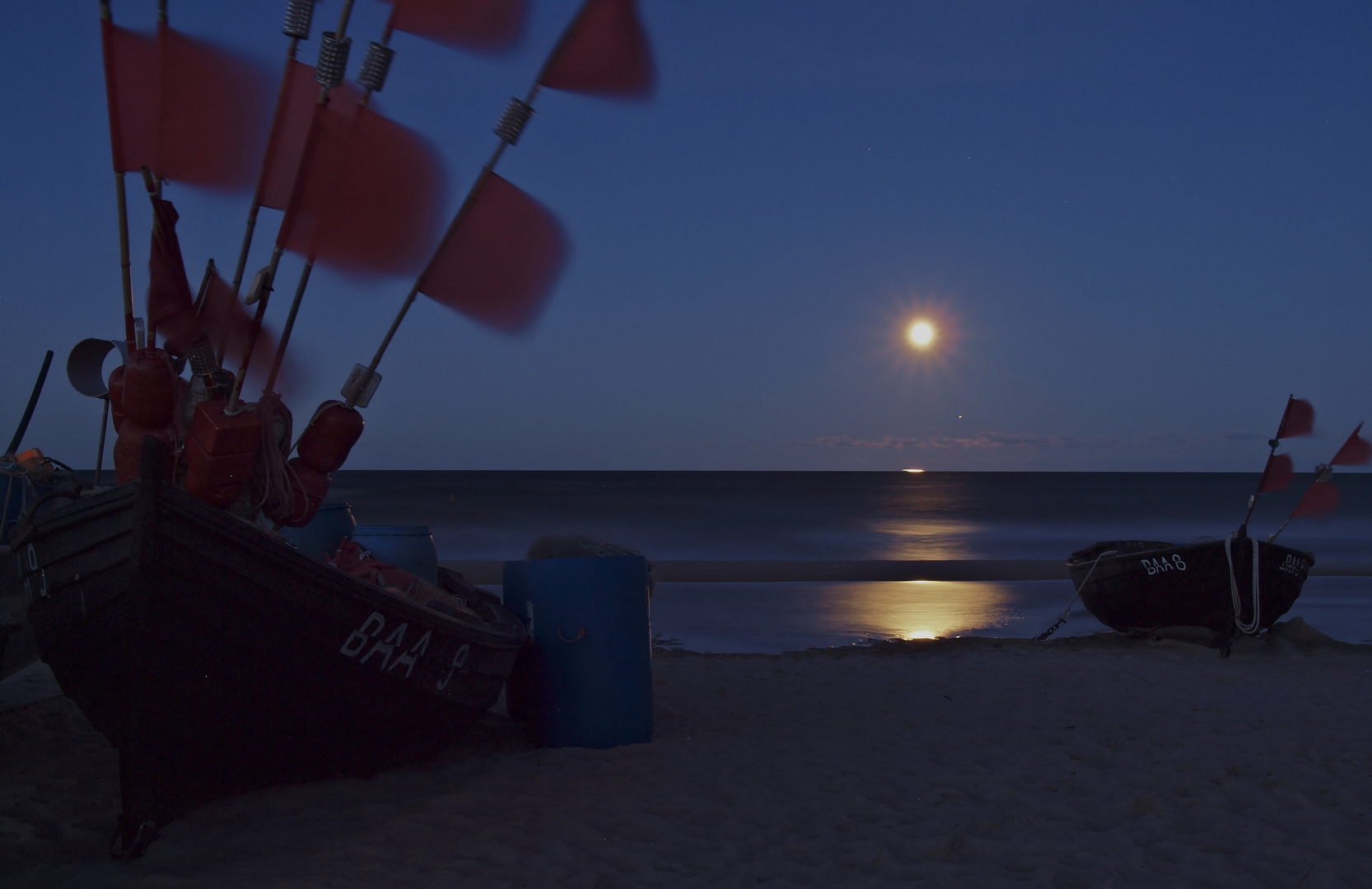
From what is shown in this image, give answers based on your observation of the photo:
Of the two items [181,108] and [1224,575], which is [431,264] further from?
[1224,575]

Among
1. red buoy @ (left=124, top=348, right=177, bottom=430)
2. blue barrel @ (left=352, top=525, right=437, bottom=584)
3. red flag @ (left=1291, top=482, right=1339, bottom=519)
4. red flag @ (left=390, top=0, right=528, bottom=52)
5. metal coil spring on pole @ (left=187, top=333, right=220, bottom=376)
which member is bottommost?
blue barrel @ (left=352, top=525, right=437, bottom=584)

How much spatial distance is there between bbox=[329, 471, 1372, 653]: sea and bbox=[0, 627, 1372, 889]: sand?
3.93 metres

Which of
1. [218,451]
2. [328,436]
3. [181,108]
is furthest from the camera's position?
[328,436]

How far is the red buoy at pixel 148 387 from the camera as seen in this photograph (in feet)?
12.3

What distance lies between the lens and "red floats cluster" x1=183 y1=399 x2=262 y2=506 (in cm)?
376

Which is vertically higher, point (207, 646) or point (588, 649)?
point (207, 646)

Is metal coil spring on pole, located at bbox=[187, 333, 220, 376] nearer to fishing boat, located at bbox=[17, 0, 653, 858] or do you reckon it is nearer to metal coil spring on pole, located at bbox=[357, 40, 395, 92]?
fishing boat, located at bbox=[17, 0, 653, 858]

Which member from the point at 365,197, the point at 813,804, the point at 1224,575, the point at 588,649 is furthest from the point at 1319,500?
the point at 365,197

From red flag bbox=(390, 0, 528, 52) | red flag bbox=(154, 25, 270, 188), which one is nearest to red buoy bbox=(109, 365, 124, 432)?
red flag bbox=(154, 25, 270, 188)

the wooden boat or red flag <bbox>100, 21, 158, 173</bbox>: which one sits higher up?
red flag <bbox>100, 21, 158, 173</bbox>

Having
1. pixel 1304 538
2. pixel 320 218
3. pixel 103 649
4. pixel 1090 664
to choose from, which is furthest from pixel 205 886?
pixel 1304 538

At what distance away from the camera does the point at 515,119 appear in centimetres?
423

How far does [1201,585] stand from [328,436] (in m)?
7.52

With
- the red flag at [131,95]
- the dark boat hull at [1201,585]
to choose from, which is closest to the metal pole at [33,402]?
the red flag at [131,95]
